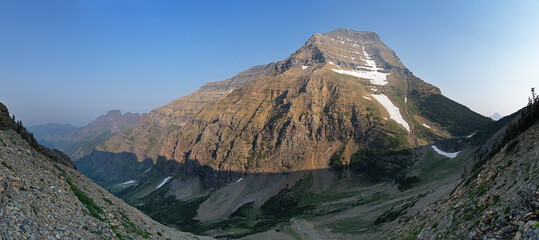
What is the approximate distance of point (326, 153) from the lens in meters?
197

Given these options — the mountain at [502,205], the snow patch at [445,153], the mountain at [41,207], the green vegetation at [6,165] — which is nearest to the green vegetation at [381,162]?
the snow patch at [445,153]

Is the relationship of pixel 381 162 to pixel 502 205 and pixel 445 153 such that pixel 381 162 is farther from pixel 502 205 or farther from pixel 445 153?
pixel 502 205

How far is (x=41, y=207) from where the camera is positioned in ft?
50.3

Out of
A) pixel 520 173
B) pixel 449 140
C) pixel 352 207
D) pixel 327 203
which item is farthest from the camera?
pixel 449 140

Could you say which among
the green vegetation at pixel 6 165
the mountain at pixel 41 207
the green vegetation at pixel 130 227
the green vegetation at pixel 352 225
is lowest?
the green vegetation at pixel 352 225

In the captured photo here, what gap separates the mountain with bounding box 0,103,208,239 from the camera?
12978 millimetres

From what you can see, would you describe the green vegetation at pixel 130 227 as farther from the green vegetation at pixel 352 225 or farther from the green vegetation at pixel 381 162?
the green vegetation at pixel 381 162

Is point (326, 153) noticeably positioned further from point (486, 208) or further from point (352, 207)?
point (486, 208)

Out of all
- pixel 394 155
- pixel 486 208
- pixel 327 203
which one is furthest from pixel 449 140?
pixel 486 208

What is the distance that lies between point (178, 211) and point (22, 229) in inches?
8126

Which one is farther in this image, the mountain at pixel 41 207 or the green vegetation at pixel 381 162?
the green vegetation at pixel 381 162

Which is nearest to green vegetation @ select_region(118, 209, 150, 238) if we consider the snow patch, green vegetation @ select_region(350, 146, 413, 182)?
green vegetation @ select_region(350, 146, 413, 182)

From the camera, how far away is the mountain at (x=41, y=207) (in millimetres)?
12978

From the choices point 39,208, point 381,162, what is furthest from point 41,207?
point 381,162
